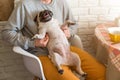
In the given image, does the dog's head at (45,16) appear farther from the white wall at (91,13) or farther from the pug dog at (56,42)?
the white wall at (91,13)

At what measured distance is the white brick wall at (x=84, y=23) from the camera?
1.97 meters

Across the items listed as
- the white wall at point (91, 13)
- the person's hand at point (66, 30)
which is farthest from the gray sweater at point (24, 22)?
the white wall at point (91, 13)

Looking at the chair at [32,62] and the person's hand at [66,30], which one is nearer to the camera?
the chair at [32,62]

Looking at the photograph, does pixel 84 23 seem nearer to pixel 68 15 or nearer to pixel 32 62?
pixel 68 15

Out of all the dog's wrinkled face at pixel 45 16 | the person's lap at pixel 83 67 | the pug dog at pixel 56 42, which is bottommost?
the person's lap at pixel 83 67

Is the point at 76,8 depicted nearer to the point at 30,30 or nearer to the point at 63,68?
the point at 30,30

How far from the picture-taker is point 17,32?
1.63 meters

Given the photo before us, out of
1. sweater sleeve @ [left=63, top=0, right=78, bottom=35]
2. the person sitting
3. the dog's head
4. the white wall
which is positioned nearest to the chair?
the person sitting

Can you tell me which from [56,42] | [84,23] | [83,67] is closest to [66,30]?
[56,42]

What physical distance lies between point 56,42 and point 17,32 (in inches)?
10.7

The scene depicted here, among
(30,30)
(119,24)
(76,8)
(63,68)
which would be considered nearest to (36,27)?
(30,30)

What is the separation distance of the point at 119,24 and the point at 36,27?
593 millimetres

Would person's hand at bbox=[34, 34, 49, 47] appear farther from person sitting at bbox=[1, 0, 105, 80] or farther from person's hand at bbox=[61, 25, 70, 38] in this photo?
person's hand at bbox=[61, 25, 70, 38]

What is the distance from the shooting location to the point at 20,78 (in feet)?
6.91
